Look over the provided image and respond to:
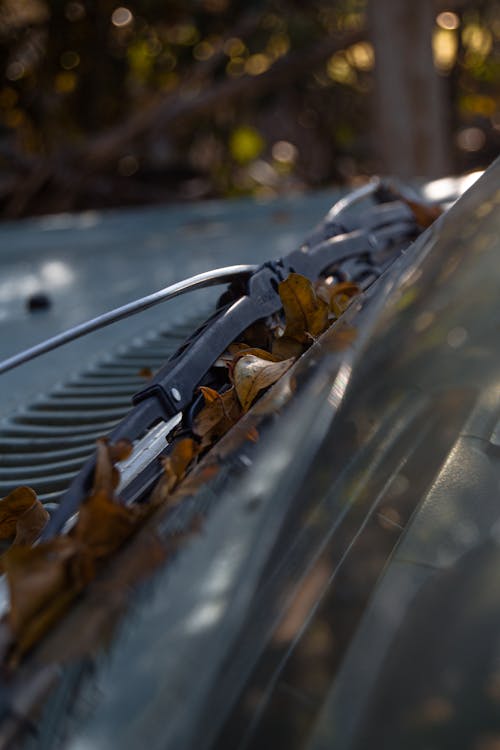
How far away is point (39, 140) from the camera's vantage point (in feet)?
23.1

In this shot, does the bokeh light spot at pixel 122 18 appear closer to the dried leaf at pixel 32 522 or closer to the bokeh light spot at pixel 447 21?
the bokeh light spot at pixel 447 21

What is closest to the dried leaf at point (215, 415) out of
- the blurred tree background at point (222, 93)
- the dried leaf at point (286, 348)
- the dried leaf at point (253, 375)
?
the dried leaf at point (253, 375)

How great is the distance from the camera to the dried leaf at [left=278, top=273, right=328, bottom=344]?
3.47ft

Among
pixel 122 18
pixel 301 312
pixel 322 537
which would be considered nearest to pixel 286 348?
pixel 301 312

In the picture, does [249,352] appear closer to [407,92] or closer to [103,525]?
[103,525]

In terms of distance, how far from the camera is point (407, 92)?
15.7ft

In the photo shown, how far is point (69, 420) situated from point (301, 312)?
18.3 inches

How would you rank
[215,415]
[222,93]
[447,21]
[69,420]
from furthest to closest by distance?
[447,21], [222,93], [69,420], [215,415]

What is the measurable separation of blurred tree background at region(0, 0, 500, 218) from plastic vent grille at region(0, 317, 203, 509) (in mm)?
3515

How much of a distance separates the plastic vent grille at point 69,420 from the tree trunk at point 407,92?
3.43 m

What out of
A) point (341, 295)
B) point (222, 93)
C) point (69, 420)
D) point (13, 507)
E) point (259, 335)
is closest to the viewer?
point (13, 507)

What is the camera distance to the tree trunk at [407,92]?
460cm

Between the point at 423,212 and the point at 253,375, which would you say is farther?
the point at 423,212

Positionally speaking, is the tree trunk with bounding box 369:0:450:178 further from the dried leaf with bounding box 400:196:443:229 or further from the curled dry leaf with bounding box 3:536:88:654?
the curled dry leaf with bounding box 3:536:88:654
